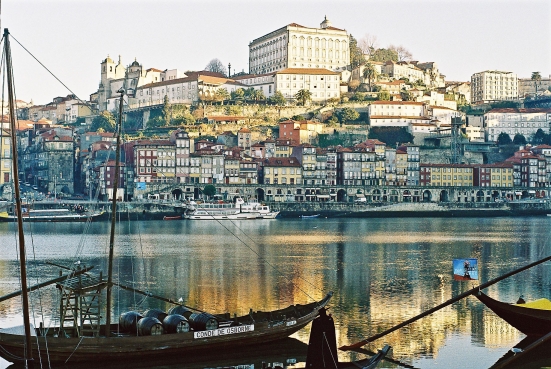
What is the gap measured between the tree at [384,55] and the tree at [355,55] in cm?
285

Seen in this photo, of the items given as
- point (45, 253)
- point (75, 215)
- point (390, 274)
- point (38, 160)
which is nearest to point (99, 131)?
point (38, 160)

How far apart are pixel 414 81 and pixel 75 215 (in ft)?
186

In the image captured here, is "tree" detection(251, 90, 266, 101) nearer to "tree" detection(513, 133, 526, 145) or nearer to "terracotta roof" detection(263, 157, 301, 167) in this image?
"terracotta roof" detection(263, 157, 301, 167)

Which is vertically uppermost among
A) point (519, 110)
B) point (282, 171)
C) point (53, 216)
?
point (519, 110)

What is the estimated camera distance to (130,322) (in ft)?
50.1

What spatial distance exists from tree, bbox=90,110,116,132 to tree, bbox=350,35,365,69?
31001 mm

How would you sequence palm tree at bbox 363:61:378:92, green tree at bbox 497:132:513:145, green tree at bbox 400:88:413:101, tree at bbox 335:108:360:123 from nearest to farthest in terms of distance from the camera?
tree at bbox 335:108:360:123, green tree at bbox 497:132:513:145, green tree at bbox 400:88:413:101, palm tree at bbox 363:61:378:92

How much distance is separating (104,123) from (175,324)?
80219 mm

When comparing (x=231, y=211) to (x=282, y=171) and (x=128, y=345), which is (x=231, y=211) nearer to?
(x=282, y=171)

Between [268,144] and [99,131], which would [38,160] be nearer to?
[99,131]

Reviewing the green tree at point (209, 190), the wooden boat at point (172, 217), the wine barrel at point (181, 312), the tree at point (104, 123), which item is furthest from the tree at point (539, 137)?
the wine barrel at point (181, 312)

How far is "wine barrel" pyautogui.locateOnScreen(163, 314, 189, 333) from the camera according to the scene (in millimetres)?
14945

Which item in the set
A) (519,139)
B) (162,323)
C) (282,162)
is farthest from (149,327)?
(519,139)

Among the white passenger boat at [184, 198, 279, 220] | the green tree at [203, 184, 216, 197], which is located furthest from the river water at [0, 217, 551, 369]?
the green tree at [203, 184, 216, 197]
